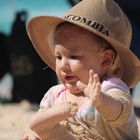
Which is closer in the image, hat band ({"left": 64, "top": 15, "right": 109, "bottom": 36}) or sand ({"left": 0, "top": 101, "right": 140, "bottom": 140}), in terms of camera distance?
hat band ({"left": 64, "top": 15, "right": 109, "bottom": 36})

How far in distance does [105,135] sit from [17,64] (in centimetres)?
423

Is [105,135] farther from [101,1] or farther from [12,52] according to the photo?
[12,52]

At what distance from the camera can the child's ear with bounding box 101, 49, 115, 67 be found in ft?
9.23

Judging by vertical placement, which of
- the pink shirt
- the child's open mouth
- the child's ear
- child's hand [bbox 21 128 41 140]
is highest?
the child's ear

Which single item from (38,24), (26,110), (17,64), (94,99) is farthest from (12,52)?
(94,99)

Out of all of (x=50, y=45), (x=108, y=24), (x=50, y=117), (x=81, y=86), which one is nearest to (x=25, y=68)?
(x=50, y=45)

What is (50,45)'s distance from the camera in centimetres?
308

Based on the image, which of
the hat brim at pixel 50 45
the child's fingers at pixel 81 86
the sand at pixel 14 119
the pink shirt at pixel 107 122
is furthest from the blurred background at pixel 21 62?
the child's fingers at pixel 81 86

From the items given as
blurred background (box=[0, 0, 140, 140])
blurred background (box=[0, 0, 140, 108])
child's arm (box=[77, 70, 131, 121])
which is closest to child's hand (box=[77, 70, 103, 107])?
child's arm (box=[77, 70, 131, 121])

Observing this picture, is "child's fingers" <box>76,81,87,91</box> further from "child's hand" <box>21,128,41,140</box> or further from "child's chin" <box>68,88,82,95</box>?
"child's hand" <box>21,128,41,140</box>

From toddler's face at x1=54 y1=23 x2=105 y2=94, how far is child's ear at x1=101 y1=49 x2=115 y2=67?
2cm

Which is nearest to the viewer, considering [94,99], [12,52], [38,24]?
[94,99]

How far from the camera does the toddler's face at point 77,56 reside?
2773 millimetres

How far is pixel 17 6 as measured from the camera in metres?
6.88
